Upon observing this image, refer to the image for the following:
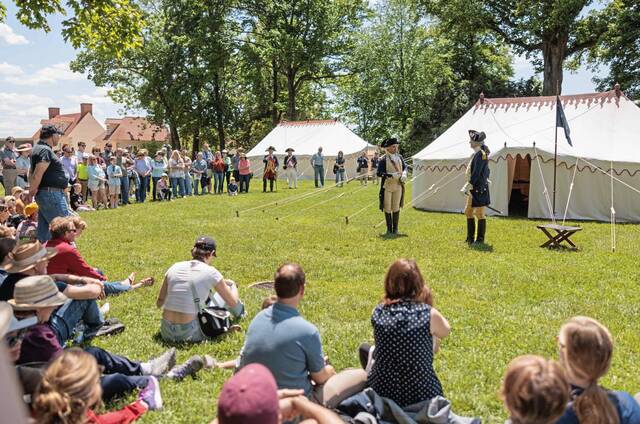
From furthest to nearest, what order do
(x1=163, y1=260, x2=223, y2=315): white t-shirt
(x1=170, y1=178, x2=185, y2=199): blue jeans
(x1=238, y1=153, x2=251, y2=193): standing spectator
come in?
1. (x1=238, y1=153, x2=251, y2=193): standing spectator
2. (x1=170, y1=178, x2=185, y2=199): blue jeans
3. (x1=163, y1=260, x2=223, y2=315): white t-shirt

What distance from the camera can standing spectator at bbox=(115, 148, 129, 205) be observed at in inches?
623

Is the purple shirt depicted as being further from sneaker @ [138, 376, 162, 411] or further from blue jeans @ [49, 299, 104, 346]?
blue jeans @ [49, 299, 104, 346]

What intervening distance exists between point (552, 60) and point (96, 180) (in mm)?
24086

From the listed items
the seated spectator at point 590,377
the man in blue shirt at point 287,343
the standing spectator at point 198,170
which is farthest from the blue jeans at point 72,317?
the standing spectator at point 198,170

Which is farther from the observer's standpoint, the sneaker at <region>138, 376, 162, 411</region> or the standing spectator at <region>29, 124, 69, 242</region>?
the standing spectator at <region>29, 124, 69, 242</region>

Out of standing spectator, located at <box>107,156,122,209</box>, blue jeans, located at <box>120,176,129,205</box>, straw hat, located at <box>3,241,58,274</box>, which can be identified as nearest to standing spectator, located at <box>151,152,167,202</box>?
blue jeans, located at <box>120,176,129,205</box>

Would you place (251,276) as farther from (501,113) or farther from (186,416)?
(501,113)

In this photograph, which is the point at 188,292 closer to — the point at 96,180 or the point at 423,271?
the point at 423,271

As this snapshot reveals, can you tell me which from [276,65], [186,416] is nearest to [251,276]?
[186,416]

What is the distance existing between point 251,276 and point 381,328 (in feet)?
14.4

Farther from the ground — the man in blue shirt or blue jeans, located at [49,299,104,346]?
the man in blue shirt

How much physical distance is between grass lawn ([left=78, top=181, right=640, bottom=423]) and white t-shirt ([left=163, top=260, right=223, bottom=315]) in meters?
0.38

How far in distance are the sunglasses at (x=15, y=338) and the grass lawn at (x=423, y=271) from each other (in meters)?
0.98

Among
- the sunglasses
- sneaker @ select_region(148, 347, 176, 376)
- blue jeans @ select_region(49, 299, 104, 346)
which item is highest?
the sunglasses
